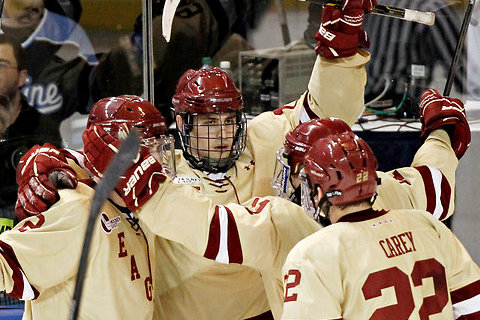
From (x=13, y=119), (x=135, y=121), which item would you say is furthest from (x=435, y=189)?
(x=13, y=119)

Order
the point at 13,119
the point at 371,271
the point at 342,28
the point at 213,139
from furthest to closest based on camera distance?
1. the point at 13,119
2. the point at 342,28
3. the point at 213,139
4. the point at 371,271

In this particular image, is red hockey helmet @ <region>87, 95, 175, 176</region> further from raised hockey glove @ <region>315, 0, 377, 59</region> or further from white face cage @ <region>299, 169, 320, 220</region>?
raised hockey glove @ <region>315, 0, 377, 59</region>

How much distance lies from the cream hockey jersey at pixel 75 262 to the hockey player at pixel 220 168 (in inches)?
8.2

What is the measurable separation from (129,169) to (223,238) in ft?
1.02

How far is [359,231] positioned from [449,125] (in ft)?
3.32

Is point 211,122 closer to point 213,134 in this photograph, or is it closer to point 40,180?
point 213,134

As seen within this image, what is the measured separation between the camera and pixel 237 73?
4.67m

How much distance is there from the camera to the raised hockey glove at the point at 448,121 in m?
2.93

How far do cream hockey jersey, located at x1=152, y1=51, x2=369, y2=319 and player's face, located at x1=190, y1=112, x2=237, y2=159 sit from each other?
3.5 inches

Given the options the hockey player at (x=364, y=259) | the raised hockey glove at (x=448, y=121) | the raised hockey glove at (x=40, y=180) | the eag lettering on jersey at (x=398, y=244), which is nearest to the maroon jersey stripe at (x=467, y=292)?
the hockey player at (x=364, y=259)

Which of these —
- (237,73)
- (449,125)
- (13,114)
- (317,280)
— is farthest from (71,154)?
(237,73)

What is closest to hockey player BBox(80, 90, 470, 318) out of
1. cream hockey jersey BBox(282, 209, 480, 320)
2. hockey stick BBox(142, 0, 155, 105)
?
cream hockey jersey BBox(282, 209, 480, 320)

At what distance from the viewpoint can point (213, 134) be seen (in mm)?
2664

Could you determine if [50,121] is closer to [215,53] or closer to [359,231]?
[215,53]
